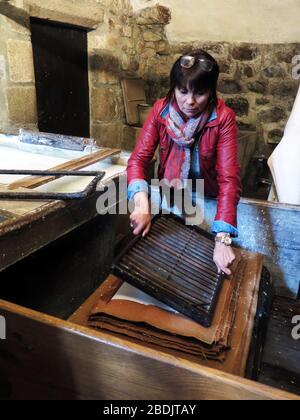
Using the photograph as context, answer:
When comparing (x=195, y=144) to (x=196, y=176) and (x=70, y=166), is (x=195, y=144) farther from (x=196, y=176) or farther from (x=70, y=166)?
(x=70, y=166)

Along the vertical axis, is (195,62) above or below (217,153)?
above

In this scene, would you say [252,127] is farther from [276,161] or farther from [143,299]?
[143,299]

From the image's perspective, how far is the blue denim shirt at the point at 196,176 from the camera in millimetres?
1238

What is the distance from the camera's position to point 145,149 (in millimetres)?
1450

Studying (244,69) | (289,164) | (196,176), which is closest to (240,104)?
(244,69)

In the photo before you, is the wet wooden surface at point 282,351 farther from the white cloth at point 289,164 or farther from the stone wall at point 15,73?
the stone wall at point 15,73

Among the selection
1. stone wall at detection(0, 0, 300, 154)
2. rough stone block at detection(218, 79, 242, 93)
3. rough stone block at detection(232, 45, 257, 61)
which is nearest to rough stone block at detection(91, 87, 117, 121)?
stone wall at detection(0, 0, 300, 154)

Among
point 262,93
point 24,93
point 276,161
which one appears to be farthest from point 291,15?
point 24,93

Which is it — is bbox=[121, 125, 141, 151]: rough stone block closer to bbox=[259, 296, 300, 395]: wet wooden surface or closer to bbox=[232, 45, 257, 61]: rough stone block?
bbox=[232, 45, 257, 61]: rough stone block

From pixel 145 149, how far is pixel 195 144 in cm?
22

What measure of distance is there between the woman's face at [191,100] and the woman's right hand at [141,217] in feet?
1.24

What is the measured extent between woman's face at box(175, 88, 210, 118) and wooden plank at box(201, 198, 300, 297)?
0.47 meters

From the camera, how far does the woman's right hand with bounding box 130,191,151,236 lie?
49.4 inches

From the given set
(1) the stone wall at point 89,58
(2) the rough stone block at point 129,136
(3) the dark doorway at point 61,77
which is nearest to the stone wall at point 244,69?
(1) the stone wall at point 89,58
